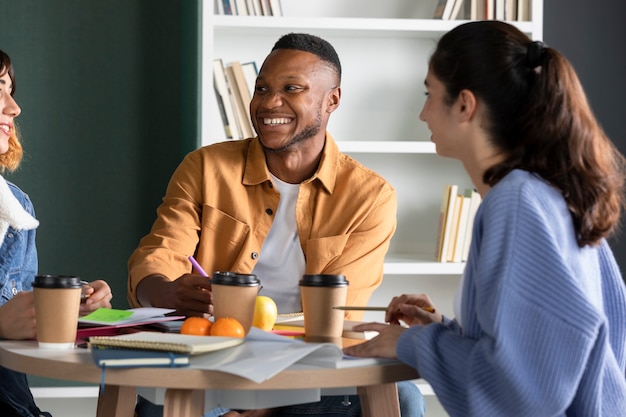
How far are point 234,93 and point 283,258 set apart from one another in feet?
3.48

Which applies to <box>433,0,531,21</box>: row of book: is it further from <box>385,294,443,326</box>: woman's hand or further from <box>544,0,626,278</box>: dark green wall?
<box>385,294,443,326</box>: woman's hand

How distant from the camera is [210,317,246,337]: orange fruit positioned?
149cm

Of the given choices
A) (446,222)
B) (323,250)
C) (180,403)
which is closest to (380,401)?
(180,403)

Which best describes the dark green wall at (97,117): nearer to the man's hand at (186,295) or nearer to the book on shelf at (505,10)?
the book on shelf at (505,10)

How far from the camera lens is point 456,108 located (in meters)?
1.58

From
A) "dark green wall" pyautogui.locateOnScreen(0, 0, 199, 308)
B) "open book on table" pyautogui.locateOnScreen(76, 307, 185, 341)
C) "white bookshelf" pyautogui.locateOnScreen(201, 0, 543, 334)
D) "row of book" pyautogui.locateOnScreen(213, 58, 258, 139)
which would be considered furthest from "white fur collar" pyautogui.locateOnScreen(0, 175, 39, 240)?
"white bookshelf" pyautogui.locateOnScreen(201, 0, 543, 334)

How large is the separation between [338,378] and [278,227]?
108 cm

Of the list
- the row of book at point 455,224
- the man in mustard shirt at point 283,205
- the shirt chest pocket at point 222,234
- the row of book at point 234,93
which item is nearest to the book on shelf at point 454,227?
the row of book at point 455,224

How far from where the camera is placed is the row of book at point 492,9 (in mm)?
3312

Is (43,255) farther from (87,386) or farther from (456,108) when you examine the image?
(456,108)

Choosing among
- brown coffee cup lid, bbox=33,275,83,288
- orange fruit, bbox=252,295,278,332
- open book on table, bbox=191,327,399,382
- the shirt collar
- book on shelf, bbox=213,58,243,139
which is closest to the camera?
open book on table, bbox=191,327,399,382

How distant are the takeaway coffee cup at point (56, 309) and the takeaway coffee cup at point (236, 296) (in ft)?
Answer: 0.78

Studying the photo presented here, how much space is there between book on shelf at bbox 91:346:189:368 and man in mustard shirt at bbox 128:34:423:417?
81cm

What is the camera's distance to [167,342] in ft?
4.40
